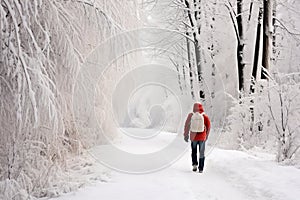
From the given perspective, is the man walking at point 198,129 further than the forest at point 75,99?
Yes

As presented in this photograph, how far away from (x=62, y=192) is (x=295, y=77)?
23.1ft

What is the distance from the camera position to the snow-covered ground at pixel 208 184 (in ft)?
16.8

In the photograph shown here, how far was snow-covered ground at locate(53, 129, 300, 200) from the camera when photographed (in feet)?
16.8

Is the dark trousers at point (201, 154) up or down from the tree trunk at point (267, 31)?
down

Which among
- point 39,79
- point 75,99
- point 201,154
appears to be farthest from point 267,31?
point 39,79

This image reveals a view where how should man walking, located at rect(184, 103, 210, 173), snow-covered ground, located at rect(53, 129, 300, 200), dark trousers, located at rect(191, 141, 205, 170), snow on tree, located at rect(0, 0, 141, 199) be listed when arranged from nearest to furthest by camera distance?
snow on tree, located at rect(0, 0, 141, 199), snow-covered ground, located at rect(53, 129, 300, 200), dark trousers, located at rect(191, 141, 205, 170), man walking, located at rect(184, 103, 210, 173)

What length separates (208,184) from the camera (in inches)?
243

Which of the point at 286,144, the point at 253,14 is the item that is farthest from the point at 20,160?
the point at 253,14

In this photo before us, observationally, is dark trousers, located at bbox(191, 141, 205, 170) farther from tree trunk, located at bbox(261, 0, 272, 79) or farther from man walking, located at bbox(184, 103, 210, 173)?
tree trunk, located at bbox(261, 0, 272, 79)

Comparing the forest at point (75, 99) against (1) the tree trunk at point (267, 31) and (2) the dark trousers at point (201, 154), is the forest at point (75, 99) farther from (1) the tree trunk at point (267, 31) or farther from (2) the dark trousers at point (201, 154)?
(2) the dark trousers at point (201, 154)

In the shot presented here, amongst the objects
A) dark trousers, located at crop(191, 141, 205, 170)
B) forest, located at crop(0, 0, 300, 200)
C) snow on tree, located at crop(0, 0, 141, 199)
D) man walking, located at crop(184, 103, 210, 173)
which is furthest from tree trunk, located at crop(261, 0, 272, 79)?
snow on tree, located at crop(0, 0, 141, 199)

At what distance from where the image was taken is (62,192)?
520 cm

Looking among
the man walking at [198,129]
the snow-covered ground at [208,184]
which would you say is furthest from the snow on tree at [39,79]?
the man walking at [198,129]

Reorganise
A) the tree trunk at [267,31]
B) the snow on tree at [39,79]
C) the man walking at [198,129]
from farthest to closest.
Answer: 1. the tree trunk at [267,31]
2. the man walking at [198,129]
3. the snow on tree at [39,79]
